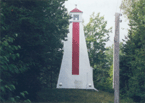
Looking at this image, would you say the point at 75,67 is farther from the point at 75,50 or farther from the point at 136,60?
the point at 136,60

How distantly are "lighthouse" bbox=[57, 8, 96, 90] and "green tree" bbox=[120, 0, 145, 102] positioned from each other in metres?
5.02

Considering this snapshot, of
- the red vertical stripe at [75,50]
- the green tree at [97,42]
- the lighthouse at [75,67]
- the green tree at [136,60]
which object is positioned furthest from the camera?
the green tree at [97,42]

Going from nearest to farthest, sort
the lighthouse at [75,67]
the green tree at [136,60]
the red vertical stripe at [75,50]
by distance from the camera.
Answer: the green tree at [136,60], the lighthouse at [75,67], the red vertical stripe at [75,50]

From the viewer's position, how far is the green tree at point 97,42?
3284 centimetres

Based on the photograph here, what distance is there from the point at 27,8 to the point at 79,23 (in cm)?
1023

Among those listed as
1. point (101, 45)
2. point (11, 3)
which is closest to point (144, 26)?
point (11, 3)

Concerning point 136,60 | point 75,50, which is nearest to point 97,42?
point 75,50

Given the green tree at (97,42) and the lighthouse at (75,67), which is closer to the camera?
the lighthouse at (75,67)

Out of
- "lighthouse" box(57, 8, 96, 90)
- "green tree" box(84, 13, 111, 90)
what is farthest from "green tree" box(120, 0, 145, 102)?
"green tree" box(84, 13, 111, 90)

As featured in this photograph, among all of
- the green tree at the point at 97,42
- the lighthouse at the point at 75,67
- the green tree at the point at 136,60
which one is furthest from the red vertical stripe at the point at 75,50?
the green tree at the point at 97,42

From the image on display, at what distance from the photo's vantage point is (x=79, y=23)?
75.7 ft

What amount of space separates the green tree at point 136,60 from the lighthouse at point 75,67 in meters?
5.02

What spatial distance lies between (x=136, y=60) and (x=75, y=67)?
8.57 meters

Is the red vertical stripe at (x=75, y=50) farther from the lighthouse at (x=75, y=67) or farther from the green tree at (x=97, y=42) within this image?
the green tree at (x=97, y=42)
